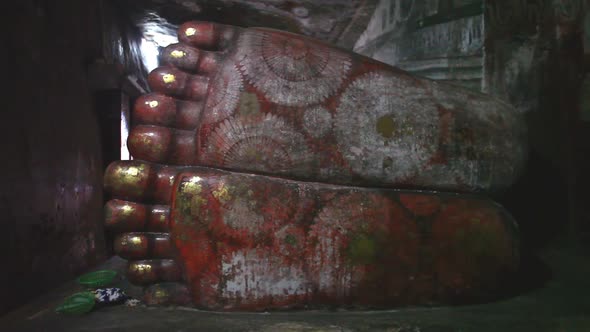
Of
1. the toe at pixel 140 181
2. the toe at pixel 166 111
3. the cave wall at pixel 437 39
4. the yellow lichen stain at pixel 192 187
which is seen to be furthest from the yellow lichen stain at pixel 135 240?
the cave wall at pixel 437 39

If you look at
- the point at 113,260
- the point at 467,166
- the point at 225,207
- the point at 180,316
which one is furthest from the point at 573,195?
the point at 113,260

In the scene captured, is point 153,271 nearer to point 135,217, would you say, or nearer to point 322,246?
point 135,217

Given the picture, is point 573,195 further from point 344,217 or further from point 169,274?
point 169,274

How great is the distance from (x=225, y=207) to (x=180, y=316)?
35 centimetres

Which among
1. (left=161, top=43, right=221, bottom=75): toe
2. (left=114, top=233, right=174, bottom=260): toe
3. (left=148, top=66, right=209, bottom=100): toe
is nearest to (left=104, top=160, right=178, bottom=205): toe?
(left=114, top=233, right=174, bottom=260): toe

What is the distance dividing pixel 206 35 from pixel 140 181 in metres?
0.57

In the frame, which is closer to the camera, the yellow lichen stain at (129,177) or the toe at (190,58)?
the yellow lichen stain at (129,177)

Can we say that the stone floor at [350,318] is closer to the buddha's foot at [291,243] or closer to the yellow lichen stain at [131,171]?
the buddha's foot at [291,243]

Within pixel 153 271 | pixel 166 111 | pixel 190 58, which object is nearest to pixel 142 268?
pixel 153 271

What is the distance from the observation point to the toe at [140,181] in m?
1.28

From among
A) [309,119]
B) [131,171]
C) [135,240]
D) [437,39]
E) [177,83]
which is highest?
[437,39]

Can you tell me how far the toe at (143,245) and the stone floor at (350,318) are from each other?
17cm

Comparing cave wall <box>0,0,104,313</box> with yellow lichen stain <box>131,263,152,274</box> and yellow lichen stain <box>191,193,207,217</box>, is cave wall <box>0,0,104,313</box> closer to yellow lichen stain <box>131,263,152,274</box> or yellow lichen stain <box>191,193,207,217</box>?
yellow lichen stain <box>131,263,152,274</box>

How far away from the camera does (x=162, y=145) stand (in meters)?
1.32
